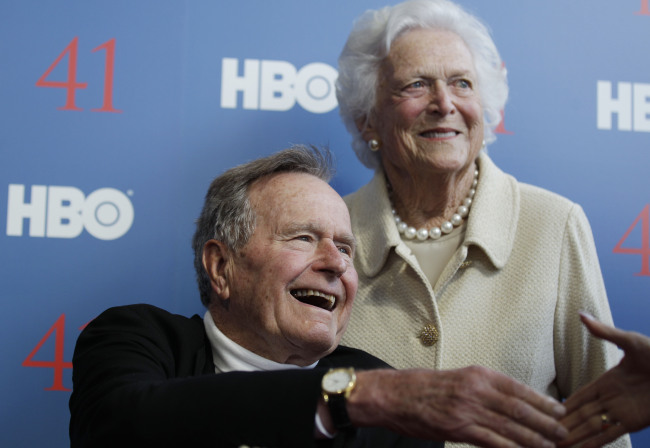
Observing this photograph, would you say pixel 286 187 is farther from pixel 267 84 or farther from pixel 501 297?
pixel 267 84

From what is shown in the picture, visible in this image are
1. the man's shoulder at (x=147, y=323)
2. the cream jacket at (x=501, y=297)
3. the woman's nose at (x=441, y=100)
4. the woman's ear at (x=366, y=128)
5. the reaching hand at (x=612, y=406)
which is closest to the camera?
the reaching hand at (x=612, y=406)

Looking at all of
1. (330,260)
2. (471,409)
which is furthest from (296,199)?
(471,409)

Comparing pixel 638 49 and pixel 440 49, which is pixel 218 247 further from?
pixel 638 49

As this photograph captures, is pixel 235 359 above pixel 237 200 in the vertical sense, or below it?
below

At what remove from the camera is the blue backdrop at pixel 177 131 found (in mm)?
2385

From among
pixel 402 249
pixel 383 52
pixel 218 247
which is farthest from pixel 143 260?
pixel 383 52

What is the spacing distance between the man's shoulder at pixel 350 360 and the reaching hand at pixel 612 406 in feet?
1.97

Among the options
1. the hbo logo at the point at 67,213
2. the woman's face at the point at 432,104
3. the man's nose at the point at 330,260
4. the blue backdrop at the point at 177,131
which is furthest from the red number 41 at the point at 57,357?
the woman's face at the point at 432,104

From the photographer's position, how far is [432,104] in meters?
2.15

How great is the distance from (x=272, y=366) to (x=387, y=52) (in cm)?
103

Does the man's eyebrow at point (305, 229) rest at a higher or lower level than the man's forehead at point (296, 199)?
lower

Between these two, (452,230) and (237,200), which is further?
(452,230)

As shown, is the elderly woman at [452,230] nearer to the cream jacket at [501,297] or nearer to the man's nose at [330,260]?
the cream jacket at [501,297]

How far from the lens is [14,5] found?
2.46m
